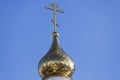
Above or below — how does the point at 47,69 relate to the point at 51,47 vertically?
below

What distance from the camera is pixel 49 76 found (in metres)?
14.2

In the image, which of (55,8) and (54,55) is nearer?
(54,55)

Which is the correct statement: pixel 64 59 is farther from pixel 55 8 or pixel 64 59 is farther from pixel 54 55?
pixel 55 8

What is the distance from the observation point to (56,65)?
46.7 feet

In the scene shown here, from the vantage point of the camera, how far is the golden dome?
14.2 meters

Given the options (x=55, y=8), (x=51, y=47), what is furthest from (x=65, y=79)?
(x=55, y=8)

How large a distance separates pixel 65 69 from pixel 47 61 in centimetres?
65

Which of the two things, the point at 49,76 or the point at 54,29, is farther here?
the point at 54,29

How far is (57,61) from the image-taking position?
1434cm

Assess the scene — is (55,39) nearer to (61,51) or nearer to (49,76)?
(61,51)

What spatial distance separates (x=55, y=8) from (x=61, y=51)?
6.06 feet

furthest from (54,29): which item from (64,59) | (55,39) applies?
(64,59)

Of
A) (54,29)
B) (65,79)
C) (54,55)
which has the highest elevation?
(54,29)

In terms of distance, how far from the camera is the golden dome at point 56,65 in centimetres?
1423
